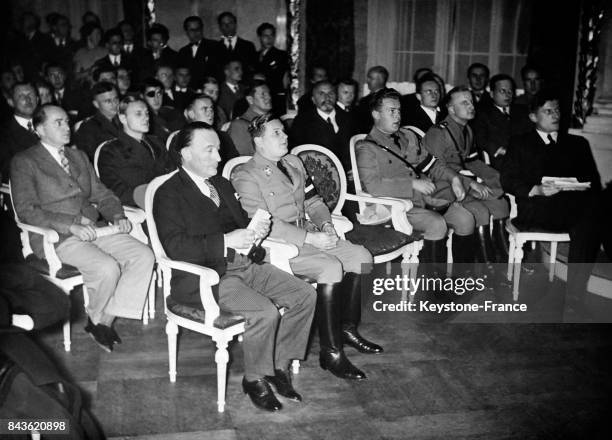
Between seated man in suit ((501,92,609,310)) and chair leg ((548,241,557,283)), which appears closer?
seated man in suit ((501,92,609,310))

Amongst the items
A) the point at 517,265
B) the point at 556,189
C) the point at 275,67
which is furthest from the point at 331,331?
the point at 275,67

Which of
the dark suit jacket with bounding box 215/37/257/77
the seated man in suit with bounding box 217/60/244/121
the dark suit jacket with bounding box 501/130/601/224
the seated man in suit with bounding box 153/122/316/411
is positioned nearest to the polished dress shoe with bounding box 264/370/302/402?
the seated man in suit with bounding box 153/122/316/411

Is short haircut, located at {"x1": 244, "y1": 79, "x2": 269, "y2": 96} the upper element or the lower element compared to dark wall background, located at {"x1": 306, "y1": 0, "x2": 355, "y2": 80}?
lower

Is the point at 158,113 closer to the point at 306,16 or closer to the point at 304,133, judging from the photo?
the point at 304,133

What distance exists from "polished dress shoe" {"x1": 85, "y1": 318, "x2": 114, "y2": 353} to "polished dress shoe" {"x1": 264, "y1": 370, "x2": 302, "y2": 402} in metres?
0.91

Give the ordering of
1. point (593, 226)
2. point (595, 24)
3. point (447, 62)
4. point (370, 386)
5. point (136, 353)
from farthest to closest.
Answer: point (447, 62) → point (595, 24) → point (593, 226) → point (136, 353) → point (370, 386)

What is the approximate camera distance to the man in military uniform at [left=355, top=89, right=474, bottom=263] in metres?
4.10

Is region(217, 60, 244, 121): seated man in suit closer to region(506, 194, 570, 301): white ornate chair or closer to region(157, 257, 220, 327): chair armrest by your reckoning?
region(506, 194, 570, 301): white ornate chair

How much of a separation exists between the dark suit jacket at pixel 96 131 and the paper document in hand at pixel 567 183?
2695mm

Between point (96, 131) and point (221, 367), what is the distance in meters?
2.16

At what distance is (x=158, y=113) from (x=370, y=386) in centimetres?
297

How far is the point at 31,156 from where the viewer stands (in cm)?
350

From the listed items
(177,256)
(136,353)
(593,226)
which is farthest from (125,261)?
(593,226)

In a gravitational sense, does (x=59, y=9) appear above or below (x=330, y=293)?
above
